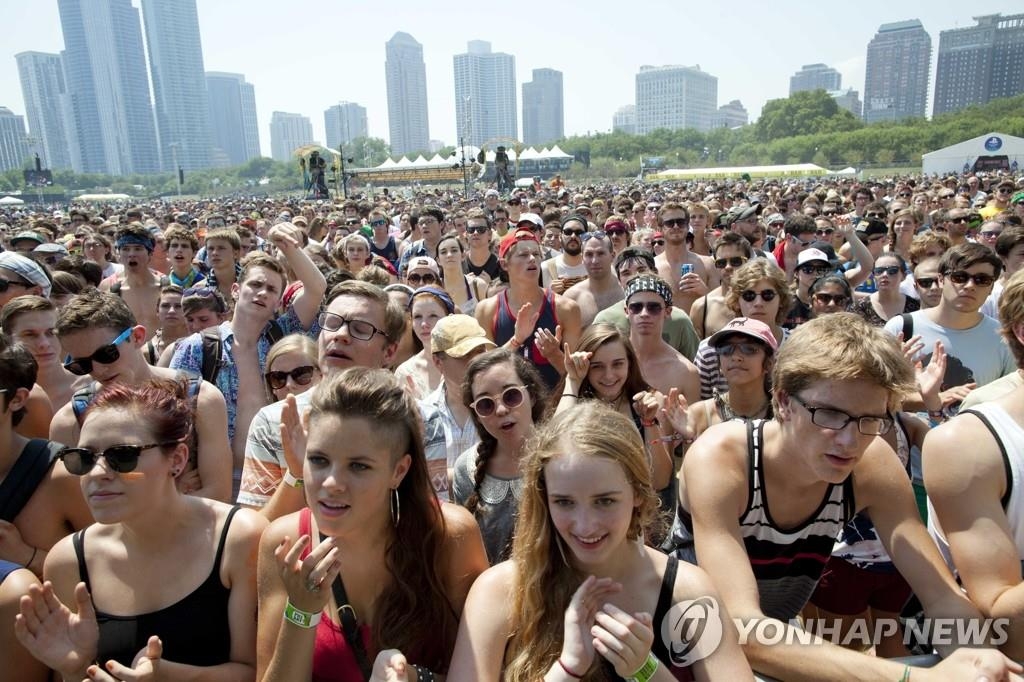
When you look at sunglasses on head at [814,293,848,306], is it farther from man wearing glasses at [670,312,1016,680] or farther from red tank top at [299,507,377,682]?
red tank top at [299,507,377,682]

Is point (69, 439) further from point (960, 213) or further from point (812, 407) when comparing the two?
point (960, 213)

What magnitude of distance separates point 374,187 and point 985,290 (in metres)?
75.3

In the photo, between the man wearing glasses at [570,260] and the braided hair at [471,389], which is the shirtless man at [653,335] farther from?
the man wearing glasses at [570,260]

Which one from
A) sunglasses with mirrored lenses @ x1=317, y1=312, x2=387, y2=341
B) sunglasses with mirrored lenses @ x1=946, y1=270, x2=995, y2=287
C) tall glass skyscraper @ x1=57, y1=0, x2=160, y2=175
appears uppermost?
tall glass skyscraper @ x1=57, y1=0, x2=160, y2=175

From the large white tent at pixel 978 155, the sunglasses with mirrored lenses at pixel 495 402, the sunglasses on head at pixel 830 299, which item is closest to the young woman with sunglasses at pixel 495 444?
the sunglasses with mirrored lenses at pixel 495 402

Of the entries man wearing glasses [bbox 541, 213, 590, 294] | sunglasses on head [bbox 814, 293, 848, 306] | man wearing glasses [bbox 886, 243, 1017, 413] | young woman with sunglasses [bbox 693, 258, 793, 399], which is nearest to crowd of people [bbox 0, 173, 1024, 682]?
man wearing glasses [bbox 886, 243, 1017, 413]

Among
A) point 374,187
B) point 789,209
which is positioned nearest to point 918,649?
point 789,209

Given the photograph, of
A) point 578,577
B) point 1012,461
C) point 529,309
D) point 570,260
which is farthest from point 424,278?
point 1012,461

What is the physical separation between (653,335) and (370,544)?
260cm

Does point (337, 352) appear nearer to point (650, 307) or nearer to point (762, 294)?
point (650, 307)

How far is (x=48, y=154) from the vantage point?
581 feet

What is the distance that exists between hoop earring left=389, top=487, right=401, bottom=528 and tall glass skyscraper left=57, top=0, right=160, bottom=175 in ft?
659

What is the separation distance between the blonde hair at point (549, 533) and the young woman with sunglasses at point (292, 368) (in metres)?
1.70

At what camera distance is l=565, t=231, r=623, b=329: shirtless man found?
5.89m
